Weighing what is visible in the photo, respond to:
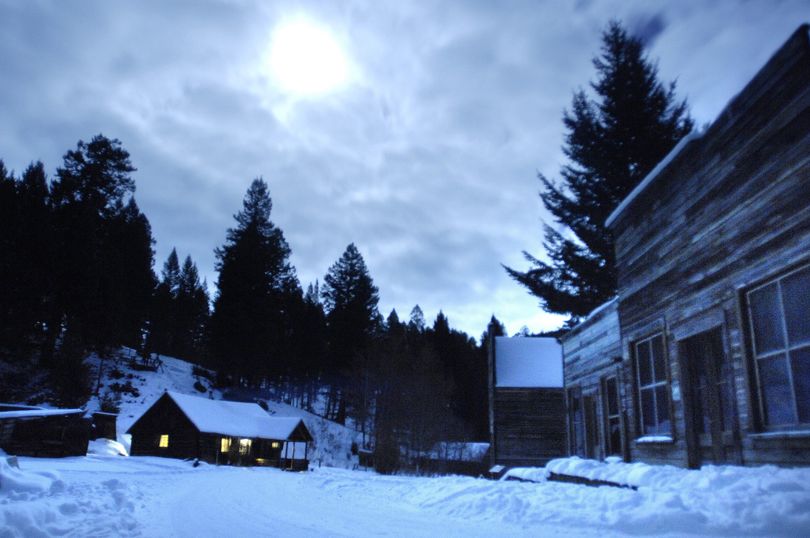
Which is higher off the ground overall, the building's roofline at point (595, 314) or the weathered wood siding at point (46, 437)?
the building's roofline at point (595, 314)

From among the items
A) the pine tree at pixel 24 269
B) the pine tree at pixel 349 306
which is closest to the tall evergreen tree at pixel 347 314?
the pine tree at pixel 349 306

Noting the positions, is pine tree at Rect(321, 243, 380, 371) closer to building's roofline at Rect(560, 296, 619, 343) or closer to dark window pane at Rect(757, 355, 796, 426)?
building's roofline at Rect(560, 296, 619, 343)

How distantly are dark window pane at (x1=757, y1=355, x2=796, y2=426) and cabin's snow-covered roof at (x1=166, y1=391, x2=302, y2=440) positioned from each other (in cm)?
4022

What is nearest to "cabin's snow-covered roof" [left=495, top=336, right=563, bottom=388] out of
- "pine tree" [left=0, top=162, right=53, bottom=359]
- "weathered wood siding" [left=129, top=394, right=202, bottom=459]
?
"weathered wood siding" [left=129, top=394, right=202, bottom=459]

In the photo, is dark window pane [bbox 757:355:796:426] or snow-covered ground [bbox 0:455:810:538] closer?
snow-covered ground [bbox 0:455:810:538]

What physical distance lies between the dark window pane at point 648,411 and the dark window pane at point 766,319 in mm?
3965

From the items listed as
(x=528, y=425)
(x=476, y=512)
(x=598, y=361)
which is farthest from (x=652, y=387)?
(x=528, y=425)

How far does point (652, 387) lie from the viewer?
448 inches

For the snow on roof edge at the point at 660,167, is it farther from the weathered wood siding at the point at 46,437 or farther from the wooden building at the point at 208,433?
the wooden building at the point at 208,433

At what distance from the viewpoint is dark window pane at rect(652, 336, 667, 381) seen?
11.0 meters

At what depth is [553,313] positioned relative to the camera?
30812 millimetres

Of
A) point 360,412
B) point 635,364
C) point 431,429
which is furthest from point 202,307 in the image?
point 635,364

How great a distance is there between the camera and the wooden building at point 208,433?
41.8 meters

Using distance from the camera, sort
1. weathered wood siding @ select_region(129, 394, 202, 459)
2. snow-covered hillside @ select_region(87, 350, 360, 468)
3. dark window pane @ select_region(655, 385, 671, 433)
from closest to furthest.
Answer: dark window pane @ select_region(655, 385, 671, 433) < weathered wood siding @ select_region(129, 394, 202, 459) < snow-covered hillside @ select_region(87, 350, 360, 468)
